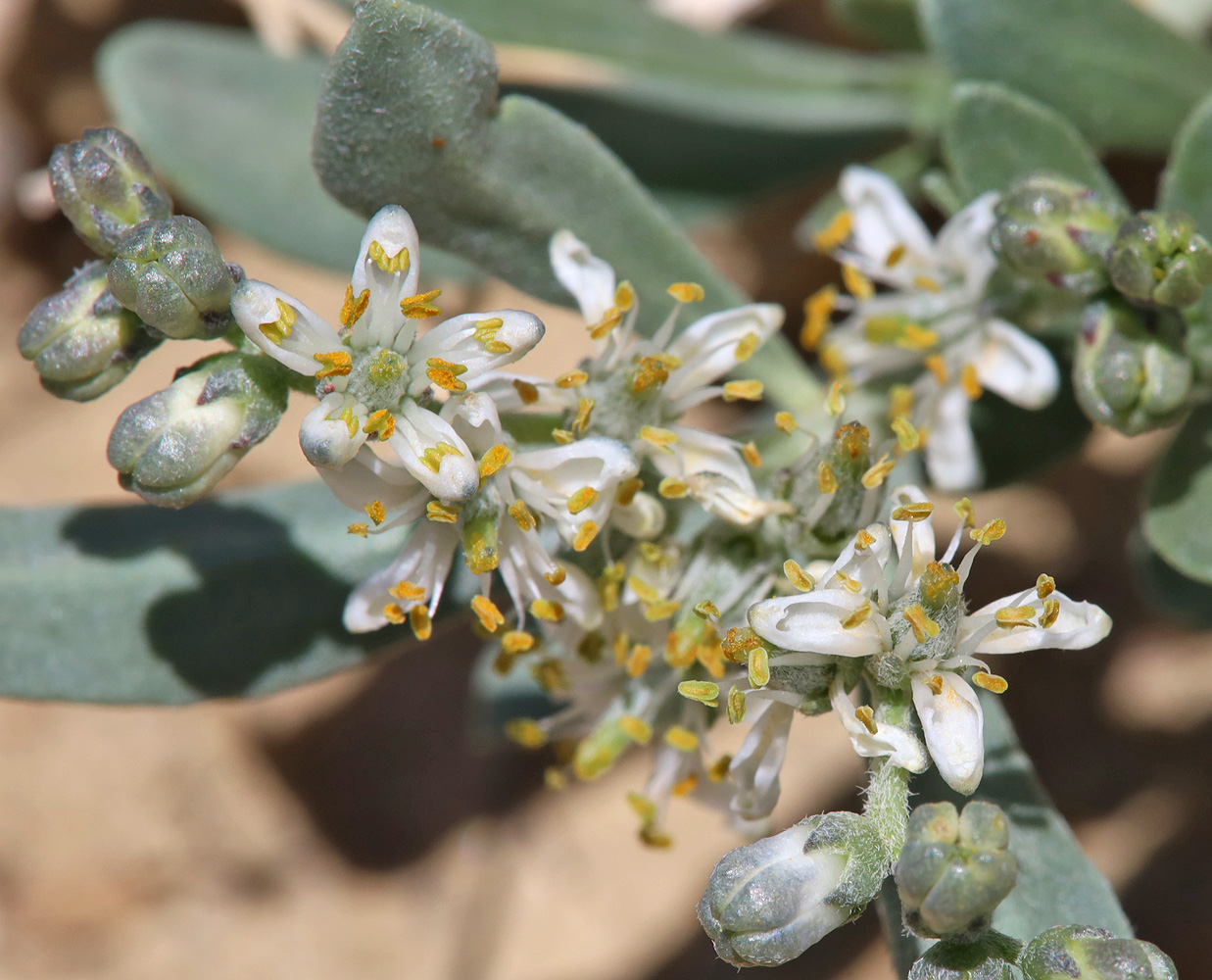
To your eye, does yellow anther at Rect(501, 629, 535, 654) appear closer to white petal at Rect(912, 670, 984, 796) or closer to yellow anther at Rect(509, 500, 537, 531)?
yellow anther at Rect(509, 500, 537, 531)

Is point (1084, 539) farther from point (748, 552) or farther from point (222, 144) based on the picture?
point (222, 144)

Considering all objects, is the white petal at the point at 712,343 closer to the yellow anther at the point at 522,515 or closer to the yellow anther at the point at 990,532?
the yellow anther at the point at 522,515

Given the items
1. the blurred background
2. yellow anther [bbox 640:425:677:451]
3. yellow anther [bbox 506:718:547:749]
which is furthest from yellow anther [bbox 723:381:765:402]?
the blurred background

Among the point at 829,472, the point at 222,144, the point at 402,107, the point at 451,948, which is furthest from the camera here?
the point at 451,948

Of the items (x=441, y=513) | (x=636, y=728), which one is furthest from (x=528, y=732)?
(x=441, y=513)

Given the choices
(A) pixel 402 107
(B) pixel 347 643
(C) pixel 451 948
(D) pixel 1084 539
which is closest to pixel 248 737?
(C) pixel 451 948

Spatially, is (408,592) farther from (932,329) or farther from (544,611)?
(932,329)
